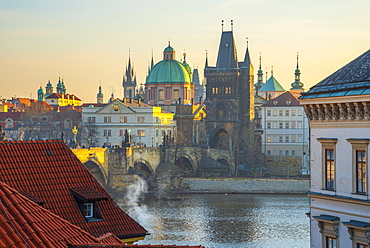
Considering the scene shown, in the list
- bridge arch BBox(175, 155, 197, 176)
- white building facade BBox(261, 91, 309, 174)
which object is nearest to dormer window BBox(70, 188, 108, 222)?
bridge arch BBox(175, 155, 197, 176)

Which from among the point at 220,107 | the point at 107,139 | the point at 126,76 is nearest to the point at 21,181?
the point at 107,139

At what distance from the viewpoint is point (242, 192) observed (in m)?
78.9

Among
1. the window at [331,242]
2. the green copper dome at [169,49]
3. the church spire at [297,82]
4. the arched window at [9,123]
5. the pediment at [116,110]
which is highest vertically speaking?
the green copper dome at [169,49]

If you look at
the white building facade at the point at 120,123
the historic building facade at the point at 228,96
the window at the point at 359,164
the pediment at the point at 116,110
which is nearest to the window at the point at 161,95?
the historic building facade at the point at 228,96

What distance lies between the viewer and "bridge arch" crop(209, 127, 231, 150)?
10538 cm

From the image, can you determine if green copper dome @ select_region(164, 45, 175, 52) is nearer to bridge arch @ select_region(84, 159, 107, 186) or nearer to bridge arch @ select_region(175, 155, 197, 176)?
bridge arch @ select_region(175, 155, 197, 176)

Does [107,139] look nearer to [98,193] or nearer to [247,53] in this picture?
[247,53]

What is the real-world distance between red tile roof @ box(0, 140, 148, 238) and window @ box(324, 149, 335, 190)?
3.94 m

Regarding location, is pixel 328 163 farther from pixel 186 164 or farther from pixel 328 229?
pixel 186 164

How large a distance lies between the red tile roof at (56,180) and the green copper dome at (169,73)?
105921mm

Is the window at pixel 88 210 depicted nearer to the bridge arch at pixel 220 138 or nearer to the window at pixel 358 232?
the window at pixel 358 232

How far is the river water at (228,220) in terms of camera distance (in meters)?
47.6

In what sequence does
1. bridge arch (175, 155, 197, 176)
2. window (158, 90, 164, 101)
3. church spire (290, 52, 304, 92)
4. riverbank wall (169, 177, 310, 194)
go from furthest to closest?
church spire (290, 52, 304, 92) < window (158, 90, 164, 101) < bridge arch (175, 155, 197, 176) < riverbank wall (169, 177, 310, 194)

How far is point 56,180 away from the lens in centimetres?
1756
